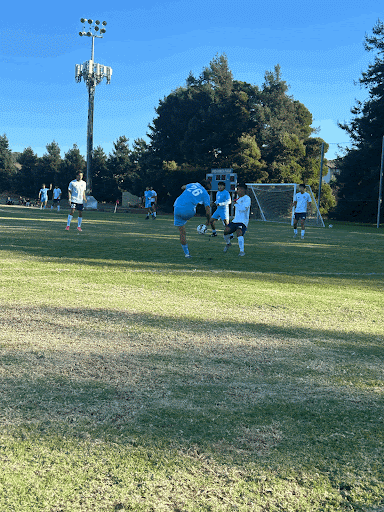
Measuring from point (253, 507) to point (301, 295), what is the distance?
5210mm

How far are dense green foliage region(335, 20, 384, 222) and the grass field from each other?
38105 millimetres

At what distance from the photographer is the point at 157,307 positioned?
5922 millimetres

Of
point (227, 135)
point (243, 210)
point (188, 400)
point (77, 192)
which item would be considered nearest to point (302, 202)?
point (243, 210)

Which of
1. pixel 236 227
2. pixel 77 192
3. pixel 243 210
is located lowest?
pixel 236 227

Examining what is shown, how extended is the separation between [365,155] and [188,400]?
42.5 metres

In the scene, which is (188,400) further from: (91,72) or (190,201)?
(91,72)

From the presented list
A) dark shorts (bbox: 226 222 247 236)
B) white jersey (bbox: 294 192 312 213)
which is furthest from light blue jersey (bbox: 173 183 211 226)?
white jersey (bbox: 294 192 312 213)

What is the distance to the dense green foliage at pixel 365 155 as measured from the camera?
4184cm

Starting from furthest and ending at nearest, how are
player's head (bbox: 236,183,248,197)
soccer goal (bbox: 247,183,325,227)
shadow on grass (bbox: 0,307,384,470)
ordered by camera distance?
soccer goal (bbox: 247,183,325,227)
player's head (bbox: 236,183,248,197)
shadow on grass (bbox: 0,307,384,470)

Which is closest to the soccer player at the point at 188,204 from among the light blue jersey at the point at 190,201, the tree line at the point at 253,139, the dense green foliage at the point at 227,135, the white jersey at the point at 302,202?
the light blue jersey at the point at 190,201

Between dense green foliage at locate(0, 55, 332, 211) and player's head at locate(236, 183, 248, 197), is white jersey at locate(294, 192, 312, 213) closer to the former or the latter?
player's head at locate(236, 183, 248, 197)

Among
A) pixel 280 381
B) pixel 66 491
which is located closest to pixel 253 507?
pixel 66 491

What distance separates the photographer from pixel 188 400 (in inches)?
123

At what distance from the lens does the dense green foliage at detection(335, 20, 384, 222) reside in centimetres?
4184
